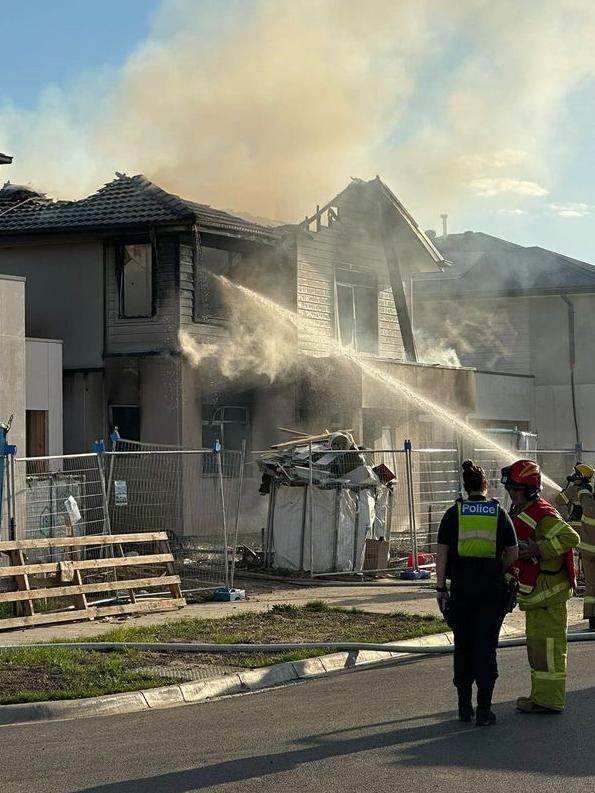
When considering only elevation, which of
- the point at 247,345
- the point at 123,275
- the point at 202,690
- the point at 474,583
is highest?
the point at 123,275

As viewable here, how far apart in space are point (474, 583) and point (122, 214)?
55.2 feet

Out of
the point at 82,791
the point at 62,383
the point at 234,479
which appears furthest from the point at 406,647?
the point at 62,383

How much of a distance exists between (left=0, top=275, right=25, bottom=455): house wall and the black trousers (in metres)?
12.0

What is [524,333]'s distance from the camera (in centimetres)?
3728

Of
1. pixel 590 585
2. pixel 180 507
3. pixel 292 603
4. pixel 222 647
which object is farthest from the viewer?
pixel 180 507

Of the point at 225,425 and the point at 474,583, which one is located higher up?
the point at 225,425

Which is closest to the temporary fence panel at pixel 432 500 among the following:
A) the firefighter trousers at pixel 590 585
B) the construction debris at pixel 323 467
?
the construction debris at pixel 323 467

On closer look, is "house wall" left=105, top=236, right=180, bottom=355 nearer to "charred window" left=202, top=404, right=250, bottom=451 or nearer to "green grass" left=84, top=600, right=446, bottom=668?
"charred window" left=202, top=404, right=250, bottom=451

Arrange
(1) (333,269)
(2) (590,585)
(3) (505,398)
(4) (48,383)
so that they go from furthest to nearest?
(3) (505,398) → (1) (333,269) → (4) (48,383) → (2) (590,585)

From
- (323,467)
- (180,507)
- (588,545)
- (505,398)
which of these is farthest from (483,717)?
(505,398)

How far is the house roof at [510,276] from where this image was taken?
120 feet

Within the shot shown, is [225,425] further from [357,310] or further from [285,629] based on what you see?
[285,629]

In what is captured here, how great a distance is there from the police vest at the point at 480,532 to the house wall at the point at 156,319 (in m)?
15.5

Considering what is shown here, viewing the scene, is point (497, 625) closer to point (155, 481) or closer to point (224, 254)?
point (155, 481)
